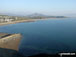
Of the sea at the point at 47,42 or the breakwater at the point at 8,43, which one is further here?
the breakwater at the point at 8,43

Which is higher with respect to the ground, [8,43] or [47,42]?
[8,43]

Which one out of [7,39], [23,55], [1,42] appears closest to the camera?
[23,55]

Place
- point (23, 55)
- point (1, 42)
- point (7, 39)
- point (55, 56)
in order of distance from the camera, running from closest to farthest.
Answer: point (55, 56), point (23, 55), point (1, 42), point (7, 39)

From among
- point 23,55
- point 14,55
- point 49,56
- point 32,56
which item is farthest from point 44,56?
point 14,55

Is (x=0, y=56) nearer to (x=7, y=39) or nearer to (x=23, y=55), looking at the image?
(x=23, y=55)

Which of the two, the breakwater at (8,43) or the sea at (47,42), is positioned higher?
the breakwater at (8,43)

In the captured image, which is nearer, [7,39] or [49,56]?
[49,56]

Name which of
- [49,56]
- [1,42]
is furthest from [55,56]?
[1,42]

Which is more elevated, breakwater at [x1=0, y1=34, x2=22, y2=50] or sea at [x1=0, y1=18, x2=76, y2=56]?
breakwater at [x1=0, y1=34, x2=22, y2=50]

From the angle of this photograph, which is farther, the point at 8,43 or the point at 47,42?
the point at 47,42

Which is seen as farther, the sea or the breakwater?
the breakwater
